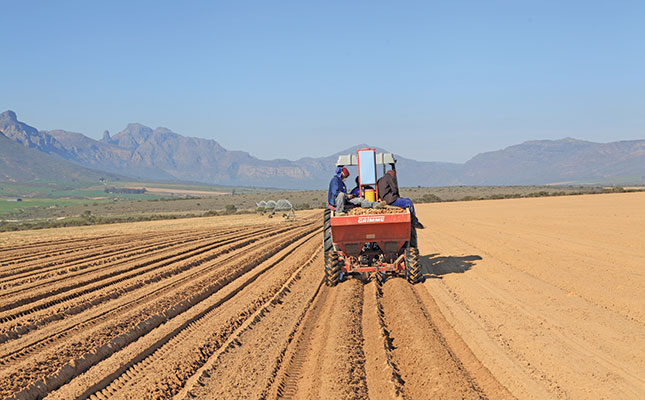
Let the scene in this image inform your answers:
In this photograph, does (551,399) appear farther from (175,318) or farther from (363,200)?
(363,200)

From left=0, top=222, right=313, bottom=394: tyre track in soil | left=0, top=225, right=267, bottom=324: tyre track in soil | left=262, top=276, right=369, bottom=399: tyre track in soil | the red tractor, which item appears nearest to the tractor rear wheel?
the red tractor

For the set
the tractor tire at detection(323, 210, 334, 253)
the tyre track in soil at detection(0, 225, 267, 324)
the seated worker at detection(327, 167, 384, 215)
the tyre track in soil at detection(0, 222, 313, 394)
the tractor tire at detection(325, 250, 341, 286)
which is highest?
the seated worker at detection(327, 167, 384, 215)

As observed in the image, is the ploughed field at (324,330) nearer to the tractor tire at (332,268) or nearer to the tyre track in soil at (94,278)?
the tyre track in soil at (94,278)

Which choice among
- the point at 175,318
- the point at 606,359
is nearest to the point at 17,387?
the point at 175,318

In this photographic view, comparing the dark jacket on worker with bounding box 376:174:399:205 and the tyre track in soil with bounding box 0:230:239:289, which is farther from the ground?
the dark jacket on worker with bounding box 376:174:399:205

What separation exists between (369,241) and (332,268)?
1.03 m

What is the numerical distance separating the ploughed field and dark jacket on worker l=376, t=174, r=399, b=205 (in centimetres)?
177

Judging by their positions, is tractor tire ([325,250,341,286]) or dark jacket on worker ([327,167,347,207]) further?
dark jacket on worker ([327,167,347,207])

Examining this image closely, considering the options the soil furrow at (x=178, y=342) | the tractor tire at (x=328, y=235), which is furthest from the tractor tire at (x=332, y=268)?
the soil furrow at (x=178, y=342)

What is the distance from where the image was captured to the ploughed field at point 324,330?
6289mm

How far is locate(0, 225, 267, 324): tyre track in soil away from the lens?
436 inches

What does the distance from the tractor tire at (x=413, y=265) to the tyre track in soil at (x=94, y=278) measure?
658 cm

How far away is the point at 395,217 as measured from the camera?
11641mm

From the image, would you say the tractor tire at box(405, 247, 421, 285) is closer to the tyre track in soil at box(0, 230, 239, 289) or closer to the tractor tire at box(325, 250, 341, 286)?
the tractor tire at box(325, 250, 341, 286)
